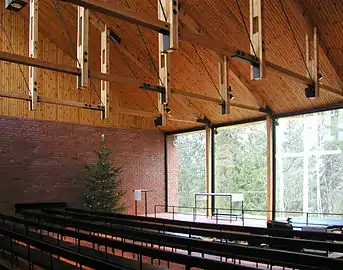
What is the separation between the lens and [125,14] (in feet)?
18.0

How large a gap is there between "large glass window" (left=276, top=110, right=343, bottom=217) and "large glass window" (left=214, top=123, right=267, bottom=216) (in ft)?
6.87

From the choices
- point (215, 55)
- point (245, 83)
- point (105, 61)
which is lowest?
point (245, 83)

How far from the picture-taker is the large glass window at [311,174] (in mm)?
16281

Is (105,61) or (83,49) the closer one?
(83,49)

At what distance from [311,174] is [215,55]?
8.36 meters

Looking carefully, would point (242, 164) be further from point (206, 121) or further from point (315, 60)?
point (315, 60)

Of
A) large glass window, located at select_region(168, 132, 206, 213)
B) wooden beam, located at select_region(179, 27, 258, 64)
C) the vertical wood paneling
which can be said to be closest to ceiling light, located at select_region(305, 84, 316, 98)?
wooden beam, located at select_region(179, 27, 258, 64)

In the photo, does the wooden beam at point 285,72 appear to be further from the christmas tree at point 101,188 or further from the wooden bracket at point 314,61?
the christmas tree at point 101,188

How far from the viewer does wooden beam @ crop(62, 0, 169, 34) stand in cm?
517

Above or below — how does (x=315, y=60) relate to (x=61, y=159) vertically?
above

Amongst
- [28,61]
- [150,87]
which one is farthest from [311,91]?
[28,61]

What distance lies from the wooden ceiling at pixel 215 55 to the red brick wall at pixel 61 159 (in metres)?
1.63

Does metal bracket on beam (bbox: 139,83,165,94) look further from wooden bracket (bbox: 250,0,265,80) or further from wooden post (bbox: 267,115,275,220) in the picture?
wooden post (bbox: 267,115,275,220)

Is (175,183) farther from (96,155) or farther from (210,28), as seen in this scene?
(210,28)
